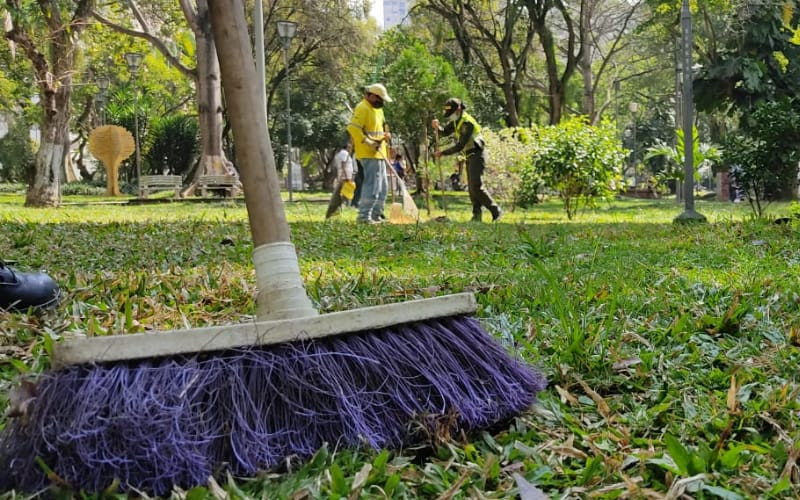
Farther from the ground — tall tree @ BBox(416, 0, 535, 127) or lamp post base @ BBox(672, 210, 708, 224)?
tall tree @ BBox(416, 0, 535, 127)

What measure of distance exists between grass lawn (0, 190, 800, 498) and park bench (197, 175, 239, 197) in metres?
13.9

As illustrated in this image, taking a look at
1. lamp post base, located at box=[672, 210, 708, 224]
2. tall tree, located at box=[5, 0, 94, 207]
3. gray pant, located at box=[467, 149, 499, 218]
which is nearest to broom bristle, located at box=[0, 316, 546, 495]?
lamp post base, located at box=[672, 210, 708, 224]

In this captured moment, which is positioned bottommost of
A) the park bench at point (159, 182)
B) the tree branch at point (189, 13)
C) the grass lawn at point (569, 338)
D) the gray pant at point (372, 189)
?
the grass lawn at point (569, 338)

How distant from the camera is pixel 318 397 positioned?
171cm

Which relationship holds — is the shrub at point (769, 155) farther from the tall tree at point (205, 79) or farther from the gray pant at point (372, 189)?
the tall tree at point (205, 79)

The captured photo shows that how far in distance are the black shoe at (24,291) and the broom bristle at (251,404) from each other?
1.58 metres

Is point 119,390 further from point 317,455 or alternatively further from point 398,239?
point 398,239

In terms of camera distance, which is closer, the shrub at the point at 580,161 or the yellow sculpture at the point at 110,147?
the shrub at the point at 580,161

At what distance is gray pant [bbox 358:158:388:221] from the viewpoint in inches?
390

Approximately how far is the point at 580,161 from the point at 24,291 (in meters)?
10.6

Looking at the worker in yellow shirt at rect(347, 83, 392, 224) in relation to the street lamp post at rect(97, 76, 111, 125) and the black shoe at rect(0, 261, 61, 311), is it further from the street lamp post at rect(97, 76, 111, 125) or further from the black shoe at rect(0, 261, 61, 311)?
the street lamp post at rect(97, 76, 111, 125)

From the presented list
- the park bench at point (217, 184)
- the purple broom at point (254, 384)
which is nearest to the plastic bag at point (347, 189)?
the park bench at point (217, 184)

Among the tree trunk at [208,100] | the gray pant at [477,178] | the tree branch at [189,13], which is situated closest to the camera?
the gray pant at [477,178]

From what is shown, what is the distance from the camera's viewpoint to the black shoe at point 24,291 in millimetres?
2912
